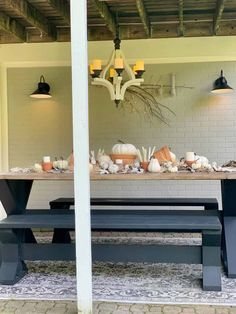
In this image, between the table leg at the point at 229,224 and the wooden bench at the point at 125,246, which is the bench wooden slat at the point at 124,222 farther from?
the table leg at the point at 229,224

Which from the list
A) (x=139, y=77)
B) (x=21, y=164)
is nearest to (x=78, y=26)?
(x=139, y=77)

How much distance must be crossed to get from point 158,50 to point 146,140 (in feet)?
4.29

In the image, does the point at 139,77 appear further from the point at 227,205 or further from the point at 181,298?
the point at 181,298

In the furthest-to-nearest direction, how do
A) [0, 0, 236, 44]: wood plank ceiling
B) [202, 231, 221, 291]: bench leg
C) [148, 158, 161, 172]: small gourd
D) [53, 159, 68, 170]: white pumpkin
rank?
[0, 0, 236, 44]: wood plank ceiling < [53, 159, 68, 170]: white pumpkin < [148, 158, 161, 172]: small gourd < [202, 231, 221, 291]: bench leg

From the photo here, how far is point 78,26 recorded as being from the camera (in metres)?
2.95

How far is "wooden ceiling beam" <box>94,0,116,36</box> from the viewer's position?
15.0 feet

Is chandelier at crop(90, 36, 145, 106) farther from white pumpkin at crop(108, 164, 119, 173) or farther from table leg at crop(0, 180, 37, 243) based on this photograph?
table leg at crop(0, 180, 37, 243)

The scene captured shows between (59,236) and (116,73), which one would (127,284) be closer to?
(59,236)

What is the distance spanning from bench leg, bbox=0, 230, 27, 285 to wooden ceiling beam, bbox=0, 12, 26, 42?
2735mm

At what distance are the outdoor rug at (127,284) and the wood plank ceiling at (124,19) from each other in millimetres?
2863

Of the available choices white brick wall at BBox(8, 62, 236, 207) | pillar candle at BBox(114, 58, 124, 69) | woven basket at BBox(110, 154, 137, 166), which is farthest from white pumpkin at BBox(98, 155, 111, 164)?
white brick wall at BBox(8, 62, 236, 207)

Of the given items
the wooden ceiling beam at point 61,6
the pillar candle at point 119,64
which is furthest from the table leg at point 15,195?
the wooden ceiling beam at point 61,6

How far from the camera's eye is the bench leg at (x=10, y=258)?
3877 millimetres

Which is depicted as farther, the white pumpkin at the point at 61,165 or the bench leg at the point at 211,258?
the white pumpkin at the point at 61,165
